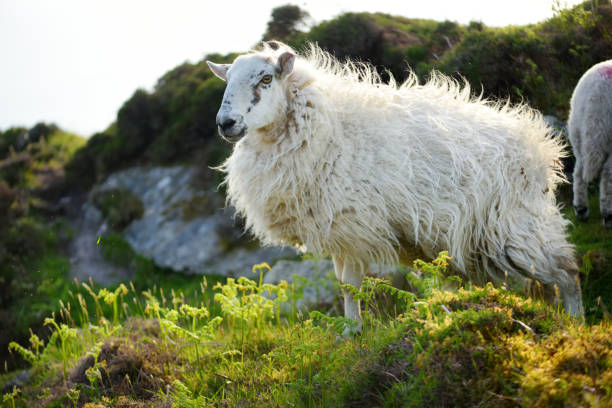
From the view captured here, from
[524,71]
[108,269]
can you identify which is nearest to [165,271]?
[108,269]

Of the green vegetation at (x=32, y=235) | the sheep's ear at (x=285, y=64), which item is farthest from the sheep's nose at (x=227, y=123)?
the green vegetation at (x=32, y=235)

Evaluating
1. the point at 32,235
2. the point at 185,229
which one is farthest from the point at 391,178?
the point at 32,235

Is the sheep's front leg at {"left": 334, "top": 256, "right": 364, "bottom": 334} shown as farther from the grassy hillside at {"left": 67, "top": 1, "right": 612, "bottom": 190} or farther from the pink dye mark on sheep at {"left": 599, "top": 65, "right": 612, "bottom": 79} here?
the pink dye mark on sheep at {"left": 599, "top": 65, "right": 612, "bottom": 79}

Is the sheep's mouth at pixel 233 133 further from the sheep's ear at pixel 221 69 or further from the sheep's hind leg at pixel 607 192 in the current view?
A: the sheep's hind leg at pixel 607 192

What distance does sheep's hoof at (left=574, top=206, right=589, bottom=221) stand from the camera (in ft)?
18.7

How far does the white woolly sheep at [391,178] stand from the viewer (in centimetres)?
407

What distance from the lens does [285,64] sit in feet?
14.2

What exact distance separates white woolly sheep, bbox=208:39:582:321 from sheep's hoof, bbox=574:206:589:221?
1.55 meters

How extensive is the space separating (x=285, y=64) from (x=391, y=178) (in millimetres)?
1395

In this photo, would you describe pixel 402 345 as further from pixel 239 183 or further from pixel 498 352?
pixel 239 183

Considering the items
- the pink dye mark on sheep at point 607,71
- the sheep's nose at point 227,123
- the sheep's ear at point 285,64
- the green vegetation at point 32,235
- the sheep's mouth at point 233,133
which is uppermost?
the sheep's ear at point 285,64

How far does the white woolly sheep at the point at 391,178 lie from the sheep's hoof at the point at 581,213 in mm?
1548

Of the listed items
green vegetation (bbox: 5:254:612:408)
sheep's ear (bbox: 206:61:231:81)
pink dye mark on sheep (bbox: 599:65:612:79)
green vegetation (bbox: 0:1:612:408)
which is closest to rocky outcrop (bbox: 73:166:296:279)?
green vegetation (bbox: 0:1:612:408)

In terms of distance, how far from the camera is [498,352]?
232 cm
